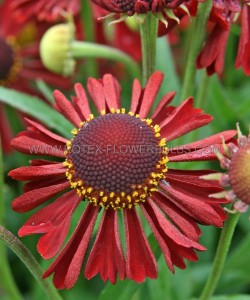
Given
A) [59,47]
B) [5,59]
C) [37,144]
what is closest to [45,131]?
[37,144]

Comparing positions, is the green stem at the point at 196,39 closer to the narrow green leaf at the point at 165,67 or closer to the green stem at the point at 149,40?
the green stem at the point at 149,40

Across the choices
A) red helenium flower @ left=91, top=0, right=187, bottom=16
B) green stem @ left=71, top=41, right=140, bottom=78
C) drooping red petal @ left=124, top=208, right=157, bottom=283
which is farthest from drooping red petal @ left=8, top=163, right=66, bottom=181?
green stem @ left=71, top=41, right=140, bottom=78

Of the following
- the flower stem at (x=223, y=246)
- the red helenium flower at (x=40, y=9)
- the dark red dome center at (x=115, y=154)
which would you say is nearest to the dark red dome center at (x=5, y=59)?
the red helenium flower at (x=40, y=9)

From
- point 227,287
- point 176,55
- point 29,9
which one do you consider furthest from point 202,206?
point 176,55

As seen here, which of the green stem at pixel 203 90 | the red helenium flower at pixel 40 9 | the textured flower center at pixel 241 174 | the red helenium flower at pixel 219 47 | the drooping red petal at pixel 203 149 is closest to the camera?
the textured flower center at pixel 241 174

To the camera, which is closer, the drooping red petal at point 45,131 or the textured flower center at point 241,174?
the textured flower center at point 241,174

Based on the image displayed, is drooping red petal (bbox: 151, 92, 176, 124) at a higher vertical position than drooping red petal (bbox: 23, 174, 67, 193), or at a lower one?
higher

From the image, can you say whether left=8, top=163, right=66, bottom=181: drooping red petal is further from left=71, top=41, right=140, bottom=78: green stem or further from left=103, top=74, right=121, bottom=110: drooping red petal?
left=71, top=41, right=140, bottom=78: green stem
